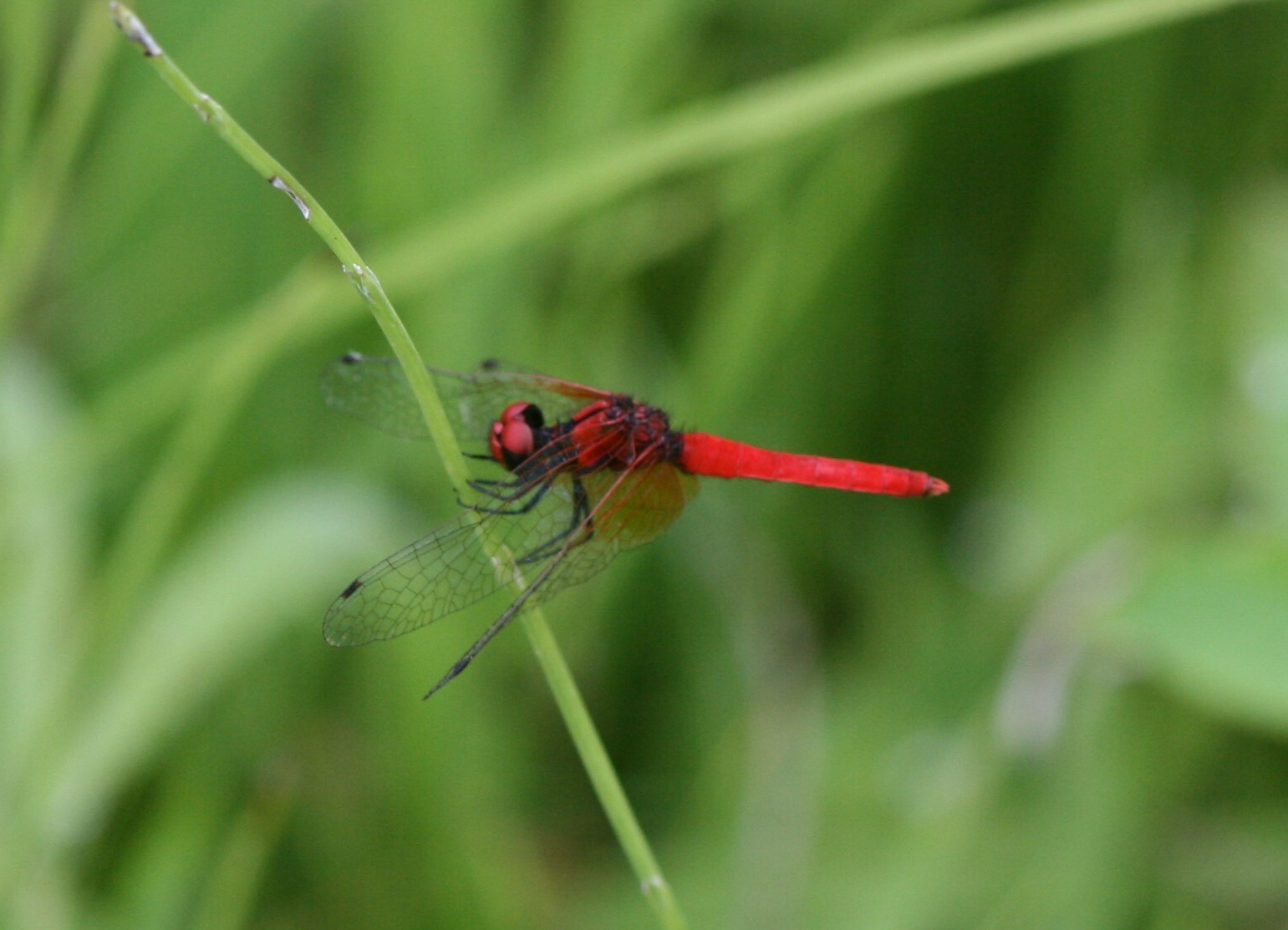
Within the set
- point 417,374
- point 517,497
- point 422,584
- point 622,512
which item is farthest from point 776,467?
point 417,374

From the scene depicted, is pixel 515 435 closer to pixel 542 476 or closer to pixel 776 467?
pixel 542 476

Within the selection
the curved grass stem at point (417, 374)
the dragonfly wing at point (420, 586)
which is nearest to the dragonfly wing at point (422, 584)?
the dragonfly wing at point (420, 586)

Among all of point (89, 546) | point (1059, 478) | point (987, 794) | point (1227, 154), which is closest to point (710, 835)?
point (987, 794)

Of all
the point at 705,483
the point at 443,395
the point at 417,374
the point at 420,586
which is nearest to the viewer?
the point at 417,374

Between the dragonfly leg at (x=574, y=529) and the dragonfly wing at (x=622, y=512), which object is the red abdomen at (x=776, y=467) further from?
the dragonfly leg at (x=574, y=529)

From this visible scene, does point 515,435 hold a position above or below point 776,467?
above

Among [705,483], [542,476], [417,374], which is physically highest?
[705,483]

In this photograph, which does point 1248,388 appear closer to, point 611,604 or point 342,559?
point 611,604
